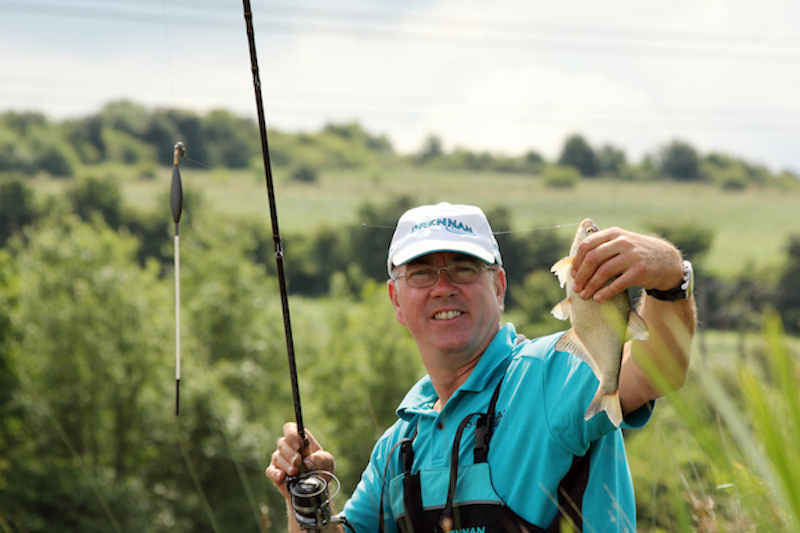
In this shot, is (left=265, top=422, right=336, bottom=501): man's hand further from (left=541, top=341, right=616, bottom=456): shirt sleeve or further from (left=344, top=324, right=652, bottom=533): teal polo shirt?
(left=541, top=341, right=616, bottom=456): shirt sleeve

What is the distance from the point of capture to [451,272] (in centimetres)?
312

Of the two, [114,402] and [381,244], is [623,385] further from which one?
[381,244]

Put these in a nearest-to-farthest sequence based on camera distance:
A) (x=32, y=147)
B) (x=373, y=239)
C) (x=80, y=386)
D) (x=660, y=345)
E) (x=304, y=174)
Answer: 1. (x=660, y=345)
2. (x=80, y=386)
3. (x=373, y=239)
4. (x=32, y=147)
5. (x=304, y=174)

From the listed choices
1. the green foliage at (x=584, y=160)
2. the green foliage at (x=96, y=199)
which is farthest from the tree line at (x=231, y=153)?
the green foliage at (x=96, y=199)

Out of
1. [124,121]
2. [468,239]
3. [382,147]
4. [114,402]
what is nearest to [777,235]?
[382,147]

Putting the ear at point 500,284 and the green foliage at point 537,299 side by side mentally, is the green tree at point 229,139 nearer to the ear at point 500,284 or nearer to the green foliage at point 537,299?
the green foliage at point 537,299

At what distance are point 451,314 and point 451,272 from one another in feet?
0.62

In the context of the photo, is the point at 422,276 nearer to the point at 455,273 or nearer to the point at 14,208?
the point at 455,273

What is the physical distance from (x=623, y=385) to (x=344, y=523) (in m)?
1.43

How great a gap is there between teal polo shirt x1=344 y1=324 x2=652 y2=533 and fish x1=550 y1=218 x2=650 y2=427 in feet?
1.04

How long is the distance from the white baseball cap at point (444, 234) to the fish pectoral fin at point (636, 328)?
107cm

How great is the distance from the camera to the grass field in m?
84.4

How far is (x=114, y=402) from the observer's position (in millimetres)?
33969

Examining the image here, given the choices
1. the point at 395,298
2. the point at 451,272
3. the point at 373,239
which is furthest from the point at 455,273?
the point at 373,239
